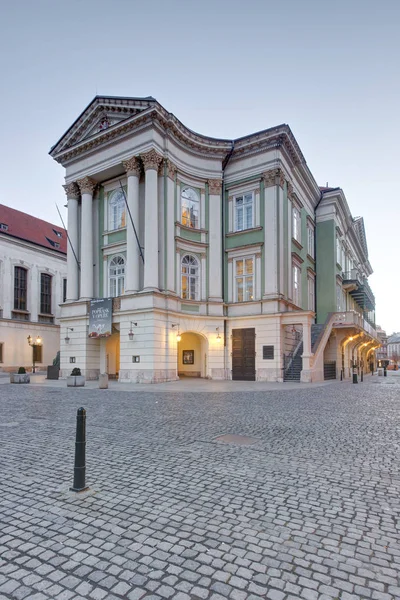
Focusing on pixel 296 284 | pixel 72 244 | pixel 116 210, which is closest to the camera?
pixel 116 210

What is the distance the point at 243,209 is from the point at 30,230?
27.2 m

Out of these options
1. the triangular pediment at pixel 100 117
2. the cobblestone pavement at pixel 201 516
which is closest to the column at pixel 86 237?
the triangular pediment at pixel 100 117

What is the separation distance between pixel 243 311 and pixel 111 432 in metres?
19.4

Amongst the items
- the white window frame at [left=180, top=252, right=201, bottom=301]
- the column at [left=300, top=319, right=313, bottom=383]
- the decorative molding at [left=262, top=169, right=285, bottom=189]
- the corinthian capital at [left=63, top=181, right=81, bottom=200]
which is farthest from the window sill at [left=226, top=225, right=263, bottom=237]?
the corinthian capital at [left=63, top=181, right=81, bottom=200]

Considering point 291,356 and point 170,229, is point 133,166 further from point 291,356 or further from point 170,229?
point 291,356

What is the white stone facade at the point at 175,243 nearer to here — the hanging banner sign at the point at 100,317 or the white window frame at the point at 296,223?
the hanging banner sign at the point at 100,317

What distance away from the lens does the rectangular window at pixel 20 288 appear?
3975 centimetres

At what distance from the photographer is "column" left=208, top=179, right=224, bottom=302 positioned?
27.1 m

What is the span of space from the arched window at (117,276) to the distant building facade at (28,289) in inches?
524

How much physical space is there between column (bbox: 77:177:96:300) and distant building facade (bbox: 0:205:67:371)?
1238 cm

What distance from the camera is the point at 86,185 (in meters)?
27.7

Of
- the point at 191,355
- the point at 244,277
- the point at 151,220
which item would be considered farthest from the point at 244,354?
the point at 151,220

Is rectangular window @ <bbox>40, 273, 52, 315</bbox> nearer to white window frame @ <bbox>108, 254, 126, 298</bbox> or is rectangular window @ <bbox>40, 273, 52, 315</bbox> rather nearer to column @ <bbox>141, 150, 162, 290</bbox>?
white window frame @ <bbox>108, 254, 126, 298</bbox>

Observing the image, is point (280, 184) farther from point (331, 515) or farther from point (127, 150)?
point (331, 515)
